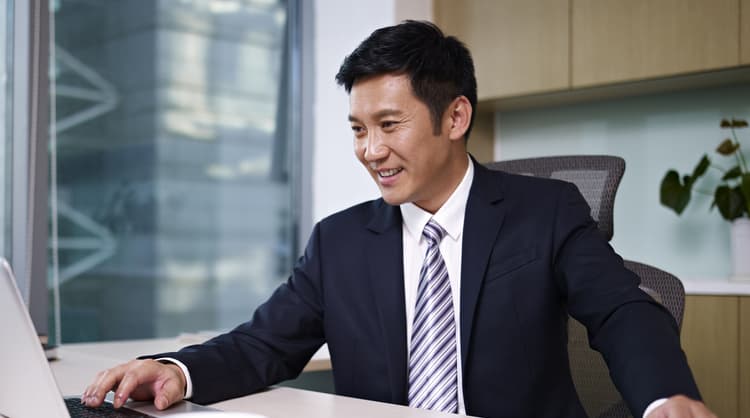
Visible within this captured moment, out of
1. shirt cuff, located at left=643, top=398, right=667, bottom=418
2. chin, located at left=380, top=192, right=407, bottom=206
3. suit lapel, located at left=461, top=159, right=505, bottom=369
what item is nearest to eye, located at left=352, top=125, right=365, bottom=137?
chin, located at left=380, top=192, right=407, bottom=206

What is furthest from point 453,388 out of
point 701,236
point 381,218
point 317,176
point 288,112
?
point 288,112

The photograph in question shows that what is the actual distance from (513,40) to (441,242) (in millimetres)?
2100

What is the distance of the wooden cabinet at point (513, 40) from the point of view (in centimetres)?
334

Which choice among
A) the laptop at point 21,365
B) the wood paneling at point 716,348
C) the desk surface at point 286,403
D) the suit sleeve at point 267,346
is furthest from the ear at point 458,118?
the wood paneling at point 716,348

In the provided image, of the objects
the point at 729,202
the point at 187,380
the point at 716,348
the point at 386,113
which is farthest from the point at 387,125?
the point at 729,202

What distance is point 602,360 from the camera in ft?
5.54

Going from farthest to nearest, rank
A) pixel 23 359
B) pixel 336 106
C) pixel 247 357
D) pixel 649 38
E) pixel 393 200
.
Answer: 1. pixel 336 106
2. pixel 649 38
3. pixel 393 200
4. pixel 247 357
5. pixel 23 359

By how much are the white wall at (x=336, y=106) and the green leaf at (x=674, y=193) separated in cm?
122

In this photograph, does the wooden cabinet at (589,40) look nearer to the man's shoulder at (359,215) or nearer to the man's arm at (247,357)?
the man's shoulder at (359,215)

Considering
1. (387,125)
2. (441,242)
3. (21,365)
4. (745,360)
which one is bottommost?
(745,360)

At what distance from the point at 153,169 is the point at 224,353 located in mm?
2493

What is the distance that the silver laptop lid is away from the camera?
938mm

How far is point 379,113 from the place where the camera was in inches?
62.5

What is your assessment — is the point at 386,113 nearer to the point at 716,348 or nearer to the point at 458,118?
the point at 458,118
